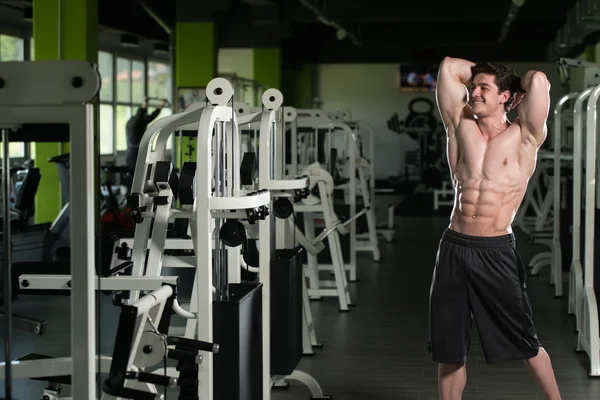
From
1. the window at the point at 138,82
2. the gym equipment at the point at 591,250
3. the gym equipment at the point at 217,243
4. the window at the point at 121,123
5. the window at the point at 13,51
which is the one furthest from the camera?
the window at the point at 138,82

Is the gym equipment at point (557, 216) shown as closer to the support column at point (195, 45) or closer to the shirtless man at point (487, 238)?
the shirtless man at point (487, 238)

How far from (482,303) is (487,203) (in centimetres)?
40

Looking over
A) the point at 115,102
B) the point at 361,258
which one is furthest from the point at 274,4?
the point at 361,258

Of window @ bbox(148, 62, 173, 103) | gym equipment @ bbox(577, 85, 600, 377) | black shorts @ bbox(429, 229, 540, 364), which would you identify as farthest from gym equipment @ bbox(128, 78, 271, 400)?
window @ bbox(148, 62, 173, 103)

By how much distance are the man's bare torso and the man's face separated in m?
0.08

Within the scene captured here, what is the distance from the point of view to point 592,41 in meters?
17.2

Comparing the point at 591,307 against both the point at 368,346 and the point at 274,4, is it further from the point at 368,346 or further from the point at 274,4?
the point at 274,4

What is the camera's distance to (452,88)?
12.9 ft

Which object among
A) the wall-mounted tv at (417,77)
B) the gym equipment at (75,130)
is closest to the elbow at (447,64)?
the gym equipment at (75,130)

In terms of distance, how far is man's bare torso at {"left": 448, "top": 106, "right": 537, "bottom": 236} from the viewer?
12.6 feet

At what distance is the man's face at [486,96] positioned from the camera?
151 inches

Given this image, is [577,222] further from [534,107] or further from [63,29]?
[63,29]

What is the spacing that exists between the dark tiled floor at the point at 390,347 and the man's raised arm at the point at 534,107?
152 cm

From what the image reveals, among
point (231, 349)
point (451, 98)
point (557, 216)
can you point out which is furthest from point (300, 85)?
point (231, 349)
